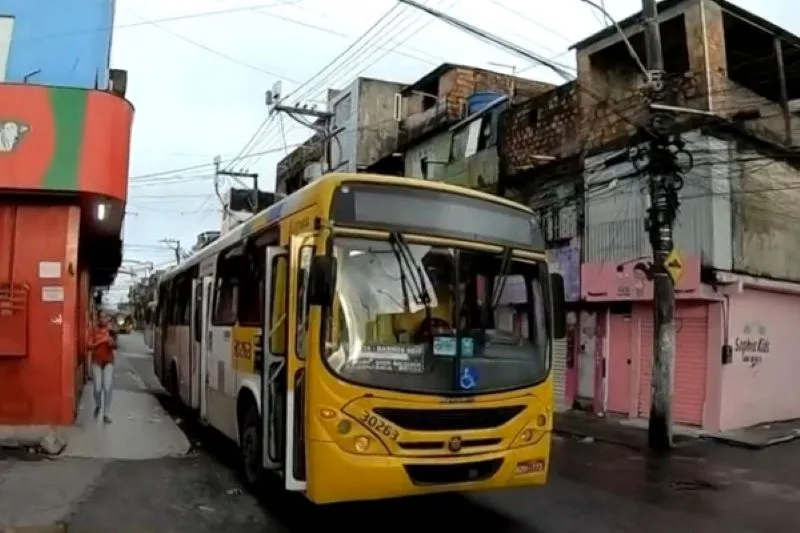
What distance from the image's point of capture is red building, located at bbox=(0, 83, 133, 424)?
11.6 metres

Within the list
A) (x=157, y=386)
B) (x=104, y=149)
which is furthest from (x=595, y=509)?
(x=157, y=386)

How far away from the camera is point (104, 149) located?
11.9 meters

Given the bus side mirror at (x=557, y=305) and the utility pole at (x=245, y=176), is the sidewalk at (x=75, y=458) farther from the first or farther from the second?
the utility pole at (x=245, y=176)

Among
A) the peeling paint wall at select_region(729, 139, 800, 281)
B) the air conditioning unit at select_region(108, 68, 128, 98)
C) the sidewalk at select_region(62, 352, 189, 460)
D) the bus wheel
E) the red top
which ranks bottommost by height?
the sidewalk at select_region(62, 352, 189, 460)

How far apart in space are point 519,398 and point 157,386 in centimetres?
1873

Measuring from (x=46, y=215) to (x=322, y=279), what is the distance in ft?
24.5

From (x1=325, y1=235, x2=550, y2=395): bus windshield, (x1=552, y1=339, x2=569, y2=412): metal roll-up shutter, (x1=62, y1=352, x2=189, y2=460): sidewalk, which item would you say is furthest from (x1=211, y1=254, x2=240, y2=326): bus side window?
(x1=552, y1=339, x2=569, y2=412): metal roll-up shutter

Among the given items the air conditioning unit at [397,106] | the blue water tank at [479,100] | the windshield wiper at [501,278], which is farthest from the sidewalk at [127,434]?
the air conditioning unit at [397,106]

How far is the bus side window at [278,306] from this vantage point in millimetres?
7508

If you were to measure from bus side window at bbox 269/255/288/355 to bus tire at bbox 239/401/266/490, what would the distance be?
1175mm

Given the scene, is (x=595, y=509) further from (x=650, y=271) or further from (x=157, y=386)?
(x=157, y=386)

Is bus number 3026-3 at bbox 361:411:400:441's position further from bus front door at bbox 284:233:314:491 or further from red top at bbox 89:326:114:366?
red top at bbox 89:326:114:366

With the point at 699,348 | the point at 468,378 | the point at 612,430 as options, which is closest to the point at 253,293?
the point at 468,378

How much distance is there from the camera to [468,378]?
22.6 feet
